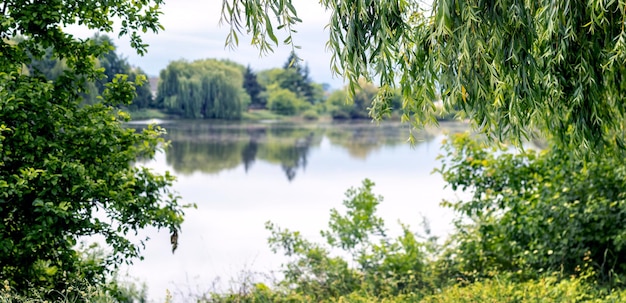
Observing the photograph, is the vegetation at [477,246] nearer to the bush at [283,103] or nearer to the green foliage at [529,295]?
the green foliage at [529,295]

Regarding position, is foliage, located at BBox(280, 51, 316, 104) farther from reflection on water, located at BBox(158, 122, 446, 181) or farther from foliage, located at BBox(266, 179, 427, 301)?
foliage, located at BBox(266, 179, 427, 301)

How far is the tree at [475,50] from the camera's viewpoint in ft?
10.9

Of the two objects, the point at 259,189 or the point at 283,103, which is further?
the point at 283,103

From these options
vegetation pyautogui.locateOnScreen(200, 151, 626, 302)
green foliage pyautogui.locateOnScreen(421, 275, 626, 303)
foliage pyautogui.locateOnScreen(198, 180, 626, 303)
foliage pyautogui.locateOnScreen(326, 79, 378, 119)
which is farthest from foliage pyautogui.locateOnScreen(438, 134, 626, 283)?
foliage pyautogui.locateOnScreen(326, 79, 378, 119)

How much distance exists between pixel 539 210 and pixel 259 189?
45.7 ft

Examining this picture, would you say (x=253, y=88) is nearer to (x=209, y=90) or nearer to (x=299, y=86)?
(x=299, y=86)

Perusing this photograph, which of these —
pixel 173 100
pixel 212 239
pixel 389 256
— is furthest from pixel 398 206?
pixel 173 100

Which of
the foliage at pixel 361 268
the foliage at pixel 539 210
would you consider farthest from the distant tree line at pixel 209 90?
the foliage at pixel 361 268

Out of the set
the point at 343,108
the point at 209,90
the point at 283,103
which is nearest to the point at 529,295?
the point at 209,90

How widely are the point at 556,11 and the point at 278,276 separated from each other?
5685 millimetres

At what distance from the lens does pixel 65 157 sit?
4.52m

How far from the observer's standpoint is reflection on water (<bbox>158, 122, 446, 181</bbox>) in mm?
24453

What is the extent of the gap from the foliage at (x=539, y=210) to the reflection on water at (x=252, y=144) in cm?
1397

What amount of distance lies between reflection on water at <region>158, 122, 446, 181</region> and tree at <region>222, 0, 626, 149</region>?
17.2 metres
